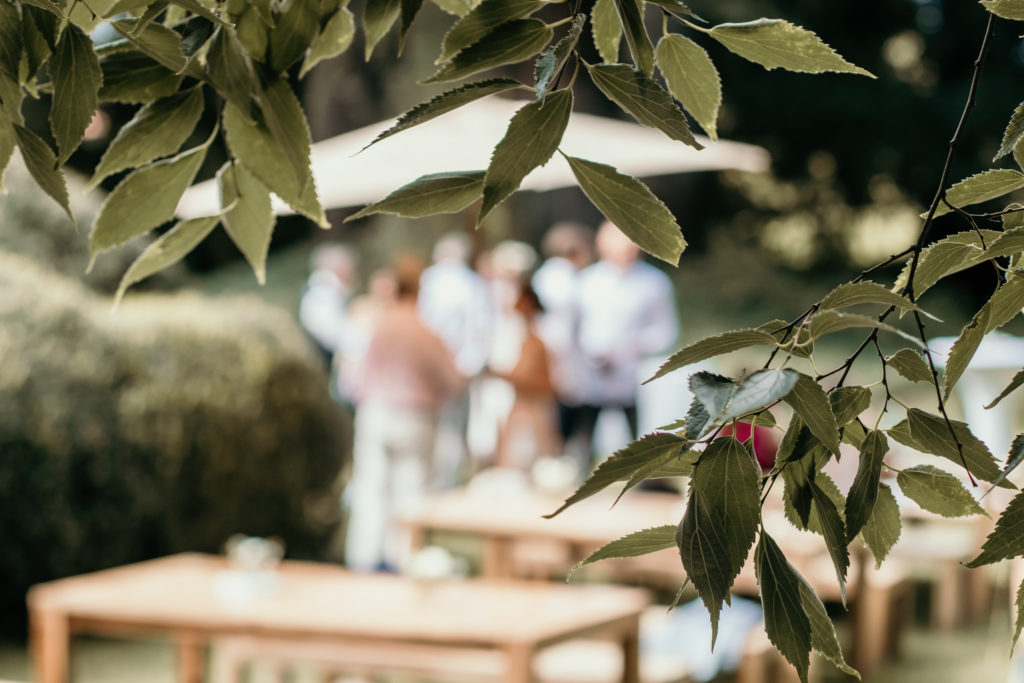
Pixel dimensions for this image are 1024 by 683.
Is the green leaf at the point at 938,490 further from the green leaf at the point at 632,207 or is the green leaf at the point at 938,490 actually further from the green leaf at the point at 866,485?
the green leaf at the point at 632,207

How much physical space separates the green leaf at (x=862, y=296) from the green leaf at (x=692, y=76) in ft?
0.44

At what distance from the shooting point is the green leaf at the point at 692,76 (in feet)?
1.87

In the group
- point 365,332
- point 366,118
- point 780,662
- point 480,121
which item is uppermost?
point 366,118

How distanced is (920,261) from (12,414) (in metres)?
5.56

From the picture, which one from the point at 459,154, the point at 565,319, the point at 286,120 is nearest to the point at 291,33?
the point at 286,120

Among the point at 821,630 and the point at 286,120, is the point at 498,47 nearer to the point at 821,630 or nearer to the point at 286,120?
the point at 286,120

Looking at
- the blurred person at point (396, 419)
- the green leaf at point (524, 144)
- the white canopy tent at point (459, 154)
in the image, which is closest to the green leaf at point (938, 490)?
the green leaf at point (524, 144)

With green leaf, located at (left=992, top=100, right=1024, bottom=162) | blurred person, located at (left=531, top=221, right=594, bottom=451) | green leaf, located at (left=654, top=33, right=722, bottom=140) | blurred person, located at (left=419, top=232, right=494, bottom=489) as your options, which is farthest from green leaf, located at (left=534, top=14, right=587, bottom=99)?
blurred person, located at (left=419, top=232, right=494, bottom=489)

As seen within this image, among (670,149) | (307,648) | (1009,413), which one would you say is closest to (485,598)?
(307,648)

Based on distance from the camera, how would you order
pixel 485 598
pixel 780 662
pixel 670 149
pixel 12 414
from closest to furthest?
pixel 485 598 → pixel 780 662 → pixel 12 414 → pixel 670 149

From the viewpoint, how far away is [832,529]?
1.64ft

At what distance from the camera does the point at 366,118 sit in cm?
1414

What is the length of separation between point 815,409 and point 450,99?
0.19 meters

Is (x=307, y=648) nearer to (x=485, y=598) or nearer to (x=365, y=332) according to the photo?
(x=485, y=598)
